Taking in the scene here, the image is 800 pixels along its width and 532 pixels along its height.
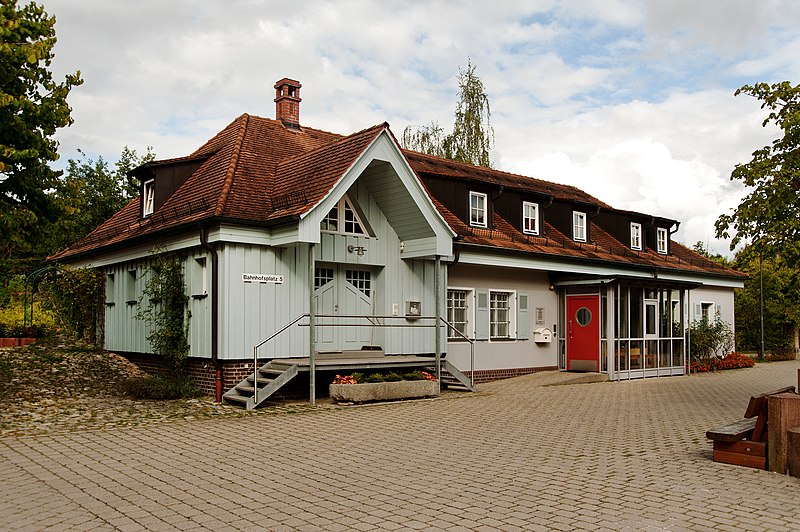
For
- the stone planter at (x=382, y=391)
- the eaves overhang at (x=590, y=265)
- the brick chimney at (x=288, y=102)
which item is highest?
the brick chimney at (x=288, y=102)

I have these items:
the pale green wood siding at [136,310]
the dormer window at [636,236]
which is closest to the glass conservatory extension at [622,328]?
the dormer window at [636,236]

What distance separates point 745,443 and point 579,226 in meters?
15.9

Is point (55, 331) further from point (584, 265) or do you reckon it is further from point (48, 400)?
point (584, 265)

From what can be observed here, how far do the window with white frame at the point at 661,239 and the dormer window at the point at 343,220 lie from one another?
15229 millimetres

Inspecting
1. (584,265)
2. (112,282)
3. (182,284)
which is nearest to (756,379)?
(584,265)

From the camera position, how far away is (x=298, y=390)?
603 inches

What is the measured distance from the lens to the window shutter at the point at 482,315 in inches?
778

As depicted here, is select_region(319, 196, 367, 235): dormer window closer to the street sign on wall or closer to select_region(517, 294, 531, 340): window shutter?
the street sign on wall

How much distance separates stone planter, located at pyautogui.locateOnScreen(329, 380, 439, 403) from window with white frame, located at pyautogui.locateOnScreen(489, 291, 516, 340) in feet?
16.3

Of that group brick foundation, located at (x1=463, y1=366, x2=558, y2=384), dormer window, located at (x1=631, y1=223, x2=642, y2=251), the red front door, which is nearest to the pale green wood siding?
brick foundation, located at (x1=463, y1=366, x2=558, y2=384)

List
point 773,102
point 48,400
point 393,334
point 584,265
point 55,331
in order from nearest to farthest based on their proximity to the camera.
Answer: point 773,102, point 48,400, point 393,334, point 584,265, point 55,331

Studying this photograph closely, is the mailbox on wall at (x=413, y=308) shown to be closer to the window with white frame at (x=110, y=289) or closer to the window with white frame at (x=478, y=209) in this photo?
the window with white frame at (x=478, y=209)

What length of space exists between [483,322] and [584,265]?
4.11 meters

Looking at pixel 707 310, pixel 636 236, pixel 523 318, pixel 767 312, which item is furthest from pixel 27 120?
pixel 767 312
